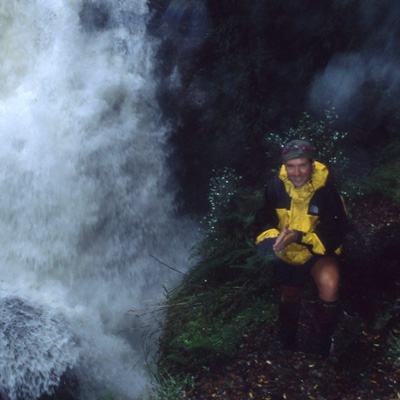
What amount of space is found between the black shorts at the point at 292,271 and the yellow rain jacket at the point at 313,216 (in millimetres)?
62

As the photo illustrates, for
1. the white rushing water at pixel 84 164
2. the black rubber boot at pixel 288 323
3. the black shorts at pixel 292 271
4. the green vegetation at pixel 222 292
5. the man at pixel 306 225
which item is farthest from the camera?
the white rushing water at pixel 84 164

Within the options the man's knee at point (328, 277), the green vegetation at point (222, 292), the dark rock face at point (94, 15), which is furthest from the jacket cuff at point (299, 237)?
the dark rock face at point (94, 15)

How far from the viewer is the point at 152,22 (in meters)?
6.34

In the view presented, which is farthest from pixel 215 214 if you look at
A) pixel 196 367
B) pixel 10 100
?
pixel 10 100

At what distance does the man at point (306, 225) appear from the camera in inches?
114

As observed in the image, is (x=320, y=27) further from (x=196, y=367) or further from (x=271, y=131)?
(x=196, y=367)

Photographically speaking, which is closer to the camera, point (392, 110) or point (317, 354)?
point (317, 354)

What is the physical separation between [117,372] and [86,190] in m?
2.71

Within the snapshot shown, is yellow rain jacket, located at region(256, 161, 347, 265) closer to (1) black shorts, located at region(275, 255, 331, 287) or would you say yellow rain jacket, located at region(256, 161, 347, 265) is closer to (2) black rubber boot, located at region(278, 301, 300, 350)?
(1) black shorts, located at region(275, 255, 331, 287)

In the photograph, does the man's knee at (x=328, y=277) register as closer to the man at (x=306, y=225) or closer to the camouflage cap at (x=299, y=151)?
the man at (x=306, y=225)

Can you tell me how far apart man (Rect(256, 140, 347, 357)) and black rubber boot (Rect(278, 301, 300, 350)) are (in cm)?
23

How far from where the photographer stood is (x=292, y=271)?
3.20 metres

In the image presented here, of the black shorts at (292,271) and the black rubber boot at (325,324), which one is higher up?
the black shorts at (292,271)

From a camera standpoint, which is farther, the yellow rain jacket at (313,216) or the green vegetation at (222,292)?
the green vegetation at (222,292)
